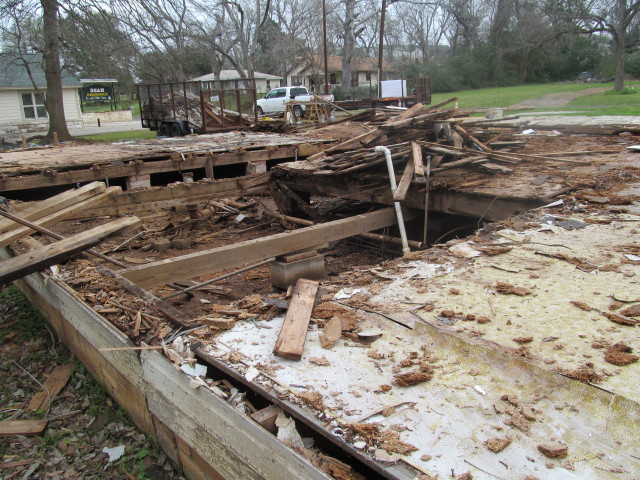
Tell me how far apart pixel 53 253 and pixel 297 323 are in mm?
2552

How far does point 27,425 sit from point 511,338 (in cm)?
376

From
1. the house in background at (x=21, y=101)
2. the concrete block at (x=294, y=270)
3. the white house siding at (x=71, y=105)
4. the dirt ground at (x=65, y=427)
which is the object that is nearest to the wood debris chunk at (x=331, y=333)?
the dirt ground at (x=65, y=427)

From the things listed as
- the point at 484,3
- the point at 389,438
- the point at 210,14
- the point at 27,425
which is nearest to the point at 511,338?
the point at 389,438

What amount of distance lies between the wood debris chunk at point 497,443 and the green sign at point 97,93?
4507 cm

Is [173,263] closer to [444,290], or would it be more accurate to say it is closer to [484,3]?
[444,290]

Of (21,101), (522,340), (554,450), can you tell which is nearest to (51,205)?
(522,340)

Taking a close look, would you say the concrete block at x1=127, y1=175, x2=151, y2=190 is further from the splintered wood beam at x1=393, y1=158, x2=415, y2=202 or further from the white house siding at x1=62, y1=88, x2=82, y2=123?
the white house siding at x1=62, y1=88, x2=82, y2=123

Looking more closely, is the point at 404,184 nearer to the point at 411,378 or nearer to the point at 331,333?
the point at 331,333

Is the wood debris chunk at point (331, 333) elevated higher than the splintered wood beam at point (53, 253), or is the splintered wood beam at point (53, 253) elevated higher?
the splintered wood beam at point (53, 253)

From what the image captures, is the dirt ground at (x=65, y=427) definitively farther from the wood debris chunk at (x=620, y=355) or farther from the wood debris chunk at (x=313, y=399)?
the wood debris chunk at (x=620, y=355)

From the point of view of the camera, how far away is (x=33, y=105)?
1257 inches

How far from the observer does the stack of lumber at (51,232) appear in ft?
14.4

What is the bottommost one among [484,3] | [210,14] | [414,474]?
[414,474]

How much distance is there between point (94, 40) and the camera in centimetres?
1839
